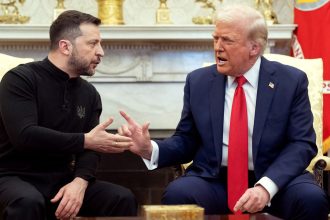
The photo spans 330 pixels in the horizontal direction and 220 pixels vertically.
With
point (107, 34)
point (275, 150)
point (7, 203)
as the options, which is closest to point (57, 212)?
point (7, 203)

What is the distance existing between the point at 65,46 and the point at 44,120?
0.40 metres

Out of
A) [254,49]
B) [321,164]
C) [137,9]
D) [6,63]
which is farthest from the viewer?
[137,9]

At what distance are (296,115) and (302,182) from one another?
325 millimetres

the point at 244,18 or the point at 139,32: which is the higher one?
the point at 244,18

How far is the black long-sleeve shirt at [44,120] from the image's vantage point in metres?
2.99

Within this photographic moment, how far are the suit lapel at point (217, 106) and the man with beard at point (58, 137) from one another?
1.32 ft

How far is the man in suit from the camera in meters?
2.90

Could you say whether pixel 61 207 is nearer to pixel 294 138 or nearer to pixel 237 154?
pixel 237 154

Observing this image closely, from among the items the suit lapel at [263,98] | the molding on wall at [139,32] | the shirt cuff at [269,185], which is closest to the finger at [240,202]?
the shirt cuff at [269,185]

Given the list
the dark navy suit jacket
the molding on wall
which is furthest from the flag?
the dark navy suit jacket

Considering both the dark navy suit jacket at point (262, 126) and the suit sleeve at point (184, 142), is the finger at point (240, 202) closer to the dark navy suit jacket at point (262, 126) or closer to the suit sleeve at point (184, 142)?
the dark navy suit jacket at point (262, 126)

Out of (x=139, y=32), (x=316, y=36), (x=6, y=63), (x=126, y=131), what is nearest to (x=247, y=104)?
(x=126, y=131)

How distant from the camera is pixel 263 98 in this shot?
302 cm

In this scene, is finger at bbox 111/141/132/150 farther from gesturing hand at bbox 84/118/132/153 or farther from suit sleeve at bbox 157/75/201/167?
suit sleeve at bbox 157/75/201/167
